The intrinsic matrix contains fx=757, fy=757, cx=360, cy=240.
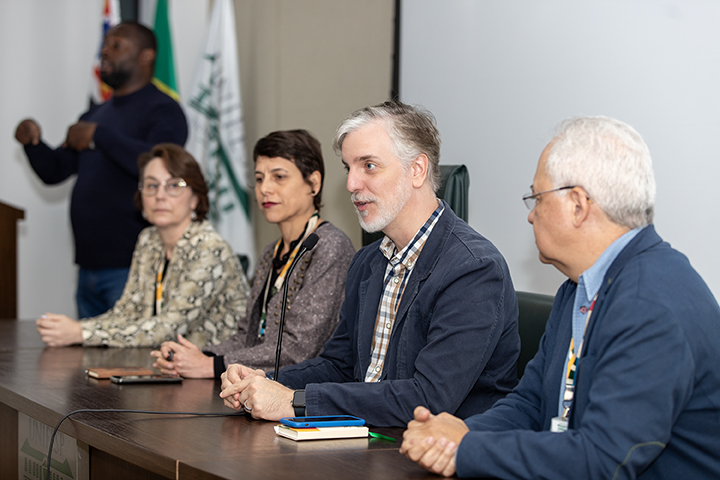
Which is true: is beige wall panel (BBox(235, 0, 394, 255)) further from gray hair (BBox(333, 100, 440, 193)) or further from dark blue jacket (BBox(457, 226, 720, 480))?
dark blue jacket (BBox(457, 226, 720, 480))

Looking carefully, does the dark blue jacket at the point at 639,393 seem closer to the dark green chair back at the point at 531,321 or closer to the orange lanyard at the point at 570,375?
the orange lanyard at the point at 570,375

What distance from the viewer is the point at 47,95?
5578 millimetres

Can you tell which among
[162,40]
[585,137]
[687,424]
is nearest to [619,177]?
[585,137]

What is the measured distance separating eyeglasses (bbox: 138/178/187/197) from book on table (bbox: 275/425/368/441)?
5.75 feet

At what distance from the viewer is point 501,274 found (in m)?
1.74

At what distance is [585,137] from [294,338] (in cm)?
132

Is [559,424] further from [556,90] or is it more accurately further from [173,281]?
[173,281]

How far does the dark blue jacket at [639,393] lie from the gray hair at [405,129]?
0.75 m

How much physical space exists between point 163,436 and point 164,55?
400cm

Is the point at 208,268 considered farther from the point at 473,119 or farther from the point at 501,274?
the point at 501,274

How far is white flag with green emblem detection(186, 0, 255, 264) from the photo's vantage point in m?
4.40

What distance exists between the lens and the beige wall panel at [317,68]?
379 cm

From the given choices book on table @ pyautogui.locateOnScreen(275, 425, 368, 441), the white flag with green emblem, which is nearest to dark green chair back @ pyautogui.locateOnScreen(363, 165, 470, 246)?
book on table @ pyautogui.locateOnScreen(275, 425, 368, 441)

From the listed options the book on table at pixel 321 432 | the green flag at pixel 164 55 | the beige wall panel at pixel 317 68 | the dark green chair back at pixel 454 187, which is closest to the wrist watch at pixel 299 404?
the book on table at pixel 321 432
